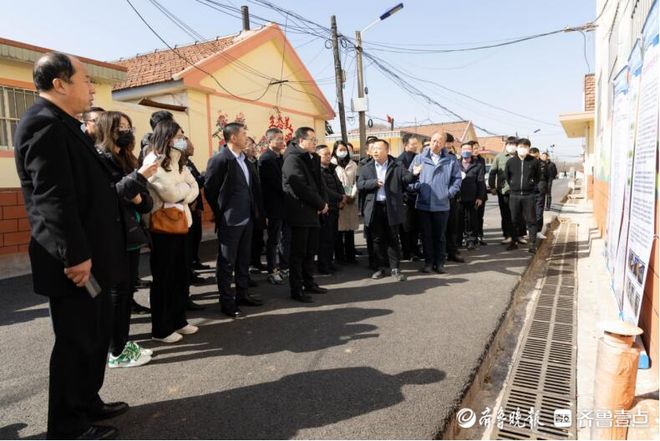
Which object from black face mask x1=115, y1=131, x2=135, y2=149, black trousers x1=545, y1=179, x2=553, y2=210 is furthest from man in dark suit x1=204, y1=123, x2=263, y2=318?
black trousers x1=545, y1=179, x2=553, y2=210

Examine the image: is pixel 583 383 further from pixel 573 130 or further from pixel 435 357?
pixel 573 130

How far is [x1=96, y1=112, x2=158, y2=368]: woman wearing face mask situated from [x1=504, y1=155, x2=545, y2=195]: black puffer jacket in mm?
6089

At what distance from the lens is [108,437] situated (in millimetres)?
2338

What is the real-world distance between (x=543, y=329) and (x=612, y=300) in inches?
45.4

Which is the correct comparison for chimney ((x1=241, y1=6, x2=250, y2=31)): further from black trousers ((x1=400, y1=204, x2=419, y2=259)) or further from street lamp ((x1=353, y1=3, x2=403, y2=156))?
black trousers ((x1=400, y1=204, x2=419, y2=259))

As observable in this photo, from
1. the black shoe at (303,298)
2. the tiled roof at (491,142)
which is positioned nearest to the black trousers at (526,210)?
the black shoe at (303,298)

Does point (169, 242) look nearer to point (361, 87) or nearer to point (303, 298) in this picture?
point (303, 298)

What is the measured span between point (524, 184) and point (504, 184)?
36.9 inches

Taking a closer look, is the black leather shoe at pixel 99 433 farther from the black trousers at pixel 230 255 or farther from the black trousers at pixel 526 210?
the black trousers at pixel 526 210

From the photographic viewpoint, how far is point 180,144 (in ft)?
11.7

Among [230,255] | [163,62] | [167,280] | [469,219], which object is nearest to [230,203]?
[230,255]

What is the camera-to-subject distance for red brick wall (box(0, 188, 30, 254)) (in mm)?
6449

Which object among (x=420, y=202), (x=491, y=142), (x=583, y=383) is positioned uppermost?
(x=491, y=142)

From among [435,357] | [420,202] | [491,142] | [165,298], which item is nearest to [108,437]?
[165,298]
